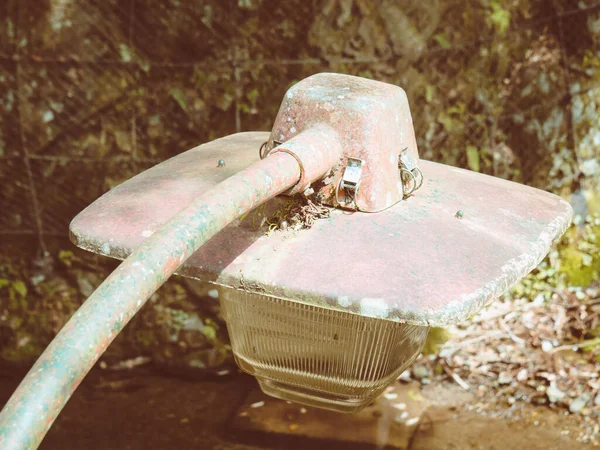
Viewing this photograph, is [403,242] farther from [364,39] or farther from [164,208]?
[364,39]

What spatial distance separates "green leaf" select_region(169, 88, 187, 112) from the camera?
426 cm

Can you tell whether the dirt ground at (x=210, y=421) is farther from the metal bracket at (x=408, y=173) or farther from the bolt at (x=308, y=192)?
the bolt at (x=308, y=192)

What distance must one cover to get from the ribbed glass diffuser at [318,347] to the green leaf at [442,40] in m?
2.81

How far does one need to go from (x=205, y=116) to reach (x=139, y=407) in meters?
1.94

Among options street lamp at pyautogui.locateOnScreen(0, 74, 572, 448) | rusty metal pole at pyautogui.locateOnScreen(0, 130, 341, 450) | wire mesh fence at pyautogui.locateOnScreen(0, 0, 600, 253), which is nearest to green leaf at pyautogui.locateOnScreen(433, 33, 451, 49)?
wire mesh fence at pyautogui.locateOnScreen(0, 0, 600, 253)

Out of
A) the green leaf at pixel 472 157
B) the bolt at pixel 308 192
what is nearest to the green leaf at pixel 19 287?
the green leaf at pixel 472 157

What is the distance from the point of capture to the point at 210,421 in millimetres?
4445

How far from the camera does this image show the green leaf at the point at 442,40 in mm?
4258

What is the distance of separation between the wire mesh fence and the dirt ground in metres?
1.16

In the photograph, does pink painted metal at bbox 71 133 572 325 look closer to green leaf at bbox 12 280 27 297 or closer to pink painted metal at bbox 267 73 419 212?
pink painted metal at bbox 267 73 419 212

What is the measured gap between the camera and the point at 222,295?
186 cm

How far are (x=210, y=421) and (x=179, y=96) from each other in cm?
204

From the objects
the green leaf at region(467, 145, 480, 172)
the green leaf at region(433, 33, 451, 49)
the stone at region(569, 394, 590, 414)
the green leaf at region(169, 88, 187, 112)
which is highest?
the green leaf at region(433, 33, 451, 49)

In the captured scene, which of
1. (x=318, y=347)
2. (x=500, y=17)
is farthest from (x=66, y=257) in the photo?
(x=318, y=347)
